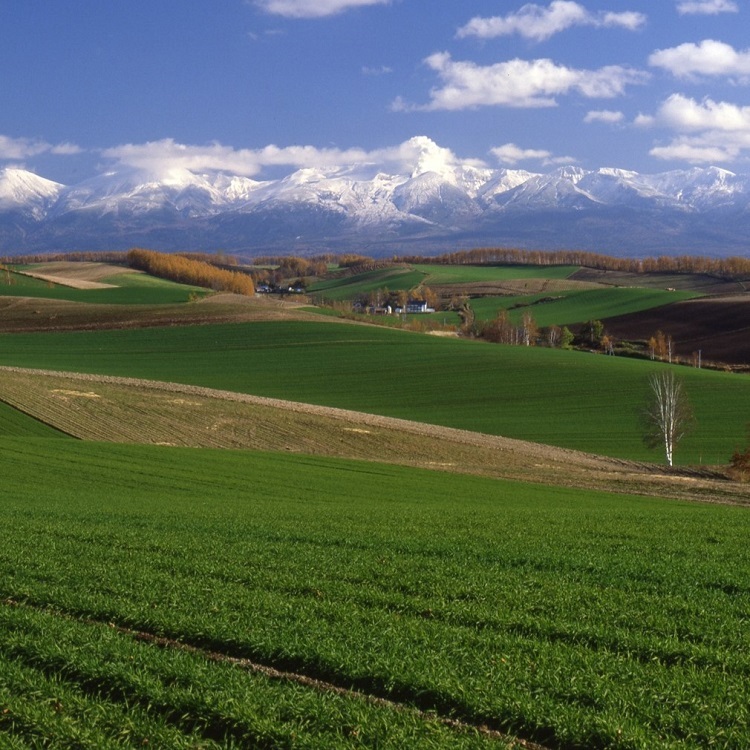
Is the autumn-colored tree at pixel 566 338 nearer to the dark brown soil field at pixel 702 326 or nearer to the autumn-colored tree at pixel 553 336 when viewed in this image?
the autumn-colored tree at pixel 553 336

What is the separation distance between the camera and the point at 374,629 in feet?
32.9

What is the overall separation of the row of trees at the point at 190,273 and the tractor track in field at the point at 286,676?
155m

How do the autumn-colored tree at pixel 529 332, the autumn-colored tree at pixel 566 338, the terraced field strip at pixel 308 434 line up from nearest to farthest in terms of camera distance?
the terraced field strip at pixel 308 434 → the autumn-colored tree at pixel 566 338 → the autumn-colored tree at pixel 529 332

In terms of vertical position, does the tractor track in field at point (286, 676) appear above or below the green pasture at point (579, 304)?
below

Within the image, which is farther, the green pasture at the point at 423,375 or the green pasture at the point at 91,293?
the green pasture at the point at 91,293

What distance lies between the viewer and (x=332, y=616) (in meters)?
10.6

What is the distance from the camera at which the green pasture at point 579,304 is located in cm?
13300

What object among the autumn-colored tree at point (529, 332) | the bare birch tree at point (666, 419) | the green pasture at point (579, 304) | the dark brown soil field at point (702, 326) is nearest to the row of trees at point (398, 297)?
the green pasture at point (579, 304)

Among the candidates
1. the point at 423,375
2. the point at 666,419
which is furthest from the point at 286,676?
the point at 423,375

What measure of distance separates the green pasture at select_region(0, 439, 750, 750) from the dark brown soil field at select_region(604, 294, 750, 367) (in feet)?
284

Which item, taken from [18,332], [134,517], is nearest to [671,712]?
[134,517]

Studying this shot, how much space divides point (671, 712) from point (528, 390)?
66.0 meters

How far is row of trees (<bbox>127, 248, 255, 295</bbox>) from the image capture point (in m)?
168

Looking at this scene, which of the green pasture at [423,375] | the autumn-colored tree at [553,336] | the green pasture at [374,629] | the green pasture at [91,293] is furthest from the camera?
the green pasture at [91,293]
